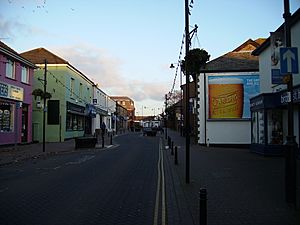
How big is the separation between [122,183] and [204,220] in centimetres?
654

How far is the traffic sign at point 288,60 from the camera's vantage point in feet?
27.9

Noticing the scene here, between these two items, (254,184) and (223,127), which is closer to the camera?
(254,184)

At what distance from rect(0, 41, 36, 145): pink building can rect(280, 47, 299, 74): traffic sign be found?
21.9 metres

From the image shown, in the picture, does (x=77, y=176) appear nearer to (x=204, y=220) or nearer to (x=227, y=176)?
(x=227, y=176)

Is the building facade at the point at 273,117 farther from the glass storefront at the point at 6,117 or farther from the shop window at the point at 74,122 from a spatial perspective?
the shop window at the point at 74,122

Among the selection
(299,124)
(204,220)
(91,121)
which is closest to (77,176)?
(204,220)

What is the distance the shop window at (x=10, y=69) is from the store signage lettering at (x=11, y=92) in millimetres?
849

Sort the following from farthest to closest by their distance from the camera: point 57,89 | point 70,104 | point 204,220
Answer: point 70,104, point 57,89, point 204,220

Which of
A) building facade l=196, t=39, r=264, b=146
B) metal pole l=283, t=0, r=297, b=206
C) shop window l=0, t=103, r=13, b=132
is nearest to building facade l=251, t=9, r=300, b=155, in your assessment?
building facade l=196, t=39, r=264, b=146

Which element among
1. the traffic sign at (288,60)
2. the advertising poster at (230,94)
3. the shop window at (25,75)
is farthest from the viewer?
the shop window at (25,75)

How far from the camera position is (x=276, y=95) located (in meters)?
21.0

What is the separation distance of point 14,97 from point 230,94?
1680 centimetres

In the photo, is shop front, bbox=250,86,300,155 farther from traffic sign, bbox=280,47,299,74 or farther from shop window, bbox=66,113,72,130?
shop window, bbox=66,113,72,130

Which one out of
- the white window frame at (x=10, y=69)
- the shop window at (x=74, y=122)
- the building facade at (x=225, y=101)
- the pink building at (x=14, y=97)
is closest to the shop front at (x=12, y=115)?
the pink building at (x=14, y=97)
